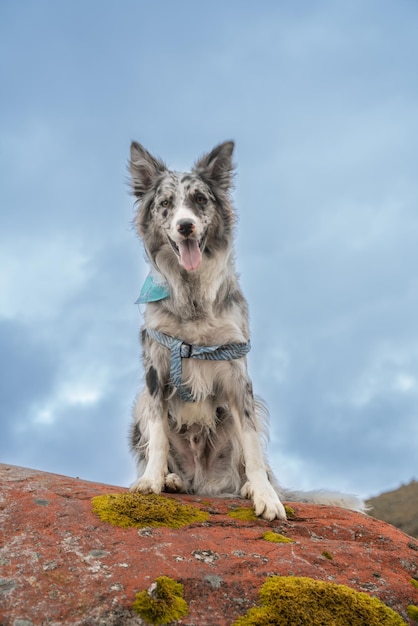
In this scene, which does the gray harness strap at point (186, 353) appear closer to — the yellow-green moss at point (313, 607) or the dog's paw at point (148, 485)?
the dog's paw at point (148, 485)

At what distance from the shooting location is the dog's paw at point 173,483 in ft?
21.0

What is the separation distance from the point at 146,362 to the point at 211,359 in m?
0.77

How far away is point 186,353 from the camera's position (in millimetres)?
6477

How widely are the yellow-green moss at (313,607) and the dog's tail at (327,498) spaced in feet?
10.2

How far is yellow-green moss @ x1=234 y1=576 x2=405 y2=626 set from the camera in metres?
4.08

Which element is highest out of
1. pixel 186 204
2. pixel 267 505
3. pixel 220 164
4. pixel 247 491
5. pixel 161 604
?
pixel 220 164

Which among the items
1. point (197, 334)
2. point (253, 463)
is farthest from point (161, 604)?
point (197, 334)

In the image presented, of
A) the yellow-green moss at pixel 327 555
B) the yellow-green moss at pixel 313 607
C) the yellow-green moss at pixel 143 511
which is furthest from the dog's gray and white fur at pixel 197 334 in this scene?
the yellow-green moss at pixel 313 607

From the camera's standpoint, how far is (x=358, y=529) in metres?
5.92

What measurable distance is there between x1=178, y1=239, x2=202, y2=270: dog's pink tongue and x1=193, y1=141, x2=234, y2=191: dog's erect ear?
1.06 metres

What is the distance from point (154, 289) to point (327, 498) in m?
3.36

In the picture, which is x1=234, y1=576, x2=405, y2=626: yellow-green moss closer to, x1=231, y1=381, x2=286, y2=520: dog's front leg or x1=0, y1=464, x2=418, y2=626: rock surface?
x1=0, y1=464, x2=418, y2=626: rock surface

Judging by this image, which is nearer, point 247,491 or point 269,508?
point 269,508

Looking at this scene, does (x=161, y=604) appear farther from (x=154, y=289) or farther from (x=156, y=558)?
(x=154, y=289)
